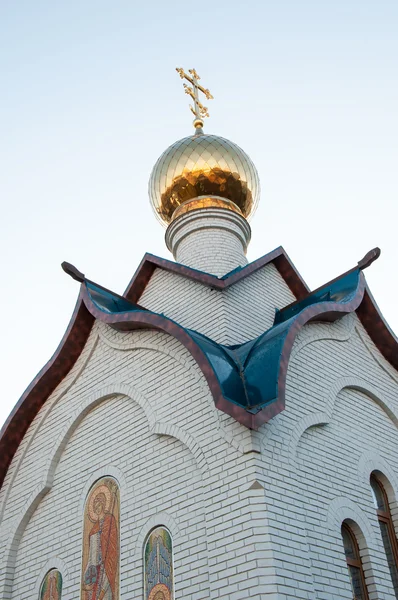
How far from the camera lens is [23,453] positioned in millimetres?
7176

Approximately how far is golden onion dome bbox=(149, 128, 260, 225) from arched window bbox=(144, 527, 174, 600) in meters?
4.55

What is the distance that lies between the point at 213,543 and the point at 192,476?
2.14 feet

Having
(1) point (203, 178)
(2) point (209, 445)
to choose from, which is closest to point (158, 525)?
(2) point (209, 445)

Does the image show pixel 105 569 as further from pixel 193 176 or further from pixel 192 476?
pixel 193 176

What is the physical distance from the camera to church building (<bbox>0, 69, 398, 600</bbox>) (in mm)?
4801

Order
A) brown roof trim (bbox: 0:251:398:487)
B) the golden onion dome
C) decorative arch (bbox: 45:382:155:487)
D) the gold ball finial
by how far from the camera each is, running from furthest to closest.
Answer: the gold ball finial, the golden onion dome, brown roof trim (bbox: 0:251:398:487), decorative arch (bbox: 45:382:155:487)

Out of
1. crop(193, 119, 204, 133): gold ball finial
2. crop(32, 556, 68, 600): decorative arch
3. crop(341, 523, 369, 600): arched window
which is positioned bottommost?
crop(341, 523, 369, 600): arched window

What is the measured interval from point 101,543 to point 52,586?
75 cm

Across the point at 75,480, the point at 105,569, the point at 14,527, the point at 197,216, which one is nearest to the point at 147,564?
the point at 105,569

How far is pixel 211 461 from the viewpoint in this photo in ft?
16.7

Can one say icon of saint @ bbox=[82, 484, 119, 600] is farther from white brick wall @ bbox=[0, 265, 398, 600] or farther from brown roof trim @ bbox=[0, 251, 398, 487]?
brown roof trim @ bbox=[0, 251, 398, 487]

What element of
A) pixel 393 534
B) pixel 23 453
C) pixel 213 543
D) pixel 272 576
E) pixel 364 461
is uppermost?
pixel 23 453

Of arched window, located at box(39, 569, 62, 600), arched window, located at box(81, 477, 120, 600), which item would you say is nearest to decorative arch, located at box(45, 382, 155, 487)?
arched window, located at box(81, 477, 120, 600)

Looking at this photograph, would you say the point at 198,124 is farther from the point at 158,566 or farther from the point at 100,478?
the point at 158,566
